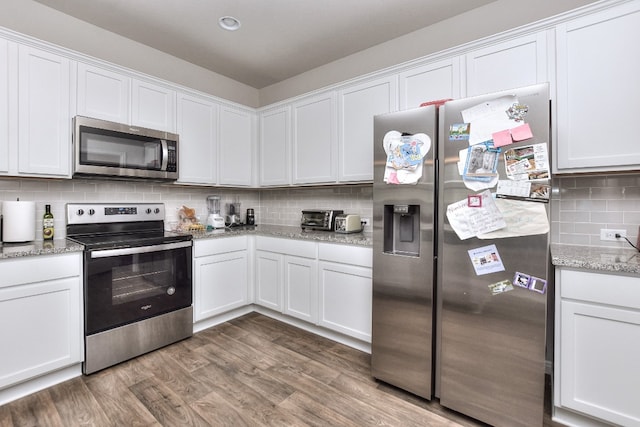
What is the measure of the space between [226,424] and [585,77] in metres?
2.80

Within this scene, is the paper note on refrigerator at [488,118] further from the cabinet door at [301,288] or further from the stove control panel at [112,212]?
the stove control panel at [112,212]

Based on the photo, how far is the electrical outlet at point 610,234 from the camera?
1894 mm

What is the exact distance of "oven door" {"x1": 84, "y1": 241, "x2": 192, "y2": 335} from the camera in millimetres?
2125

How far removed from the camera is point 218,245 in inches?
115

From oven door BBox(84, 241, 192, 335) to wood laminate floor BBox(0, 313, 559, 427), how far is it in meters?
0.36

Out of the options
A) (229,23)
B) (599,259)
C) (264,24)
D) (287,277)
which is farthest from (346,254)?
(229,23)

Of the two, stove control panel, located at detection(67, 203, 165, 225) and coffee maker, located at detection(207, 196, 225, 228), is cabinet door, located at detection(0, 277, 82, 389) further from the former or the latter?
coffee maker, located at detection(207, 196, 225, 228)

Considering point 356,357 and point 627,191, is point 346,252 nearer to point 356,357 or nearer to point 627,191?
point 356,357

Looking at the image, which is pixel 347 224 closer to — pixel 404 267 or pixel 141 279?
pixel 404 267

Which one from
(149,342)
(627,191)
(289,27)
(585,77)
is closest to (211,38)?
(289,27)

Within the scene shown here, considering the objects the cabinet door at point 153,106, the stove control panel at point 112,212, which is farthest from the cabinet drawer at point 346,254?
the cabinet door at point 153,106

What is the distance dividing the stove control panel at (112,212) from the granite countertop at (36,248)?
324 mm

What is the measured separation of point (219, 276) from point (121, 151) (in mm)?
1349

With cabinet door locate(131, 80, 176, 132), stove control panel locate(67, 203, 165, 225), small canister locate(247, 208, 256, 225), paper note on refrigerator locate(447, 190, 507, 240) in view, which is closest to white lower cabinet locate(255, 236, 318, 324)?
small canister locate(247, 208, 256, 225)
